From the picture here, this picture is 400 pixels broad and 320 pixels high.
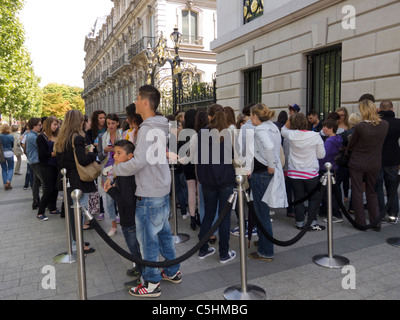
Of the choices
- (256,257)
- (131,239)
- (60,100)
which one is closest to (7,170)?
(131,239)

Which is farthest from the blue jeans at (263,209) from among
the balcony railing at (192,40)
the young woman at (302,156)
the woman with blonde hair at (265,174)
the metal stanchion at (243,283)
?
the balcony railing at (192,40)

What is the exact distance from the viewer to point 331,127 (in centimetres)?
574

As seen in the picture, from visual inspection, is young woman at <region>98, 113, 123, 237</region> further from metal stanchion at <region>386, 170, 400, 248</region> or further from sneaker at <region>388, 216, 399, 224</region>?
sneaker at <region>388, 216, 399, 224</region>

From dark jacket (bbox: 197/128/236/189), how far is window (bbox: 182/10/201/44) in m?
24.2

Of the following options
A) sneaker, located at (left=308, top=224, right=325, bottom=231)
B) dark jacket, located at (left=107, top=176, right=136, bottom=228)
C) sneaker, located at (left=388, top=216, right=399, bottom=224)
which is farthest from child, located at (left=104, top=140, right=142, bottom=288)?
sneaker, located at (left=388, top=216, right=399, bottom=224)

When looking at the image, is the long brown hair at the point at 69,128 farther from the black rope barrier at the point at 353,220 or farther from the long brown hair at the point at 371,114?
the long brown hair at the point at 371,114

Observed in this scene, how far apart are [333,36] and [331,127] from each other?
12.4 ft

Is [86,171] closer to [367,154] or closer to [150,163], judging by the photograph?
[150,163]

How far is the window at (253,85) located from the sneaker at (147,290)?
Result: 9.34 meters

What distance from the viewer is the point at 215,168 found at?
397 centimetres

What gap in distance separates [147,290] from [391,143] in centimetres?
447

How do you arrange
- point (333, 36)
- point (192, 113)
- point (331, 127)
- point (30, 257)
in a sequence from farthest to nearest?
point (333, 36) < point (331, 127) < point (192, 113) < point (30, 257)
